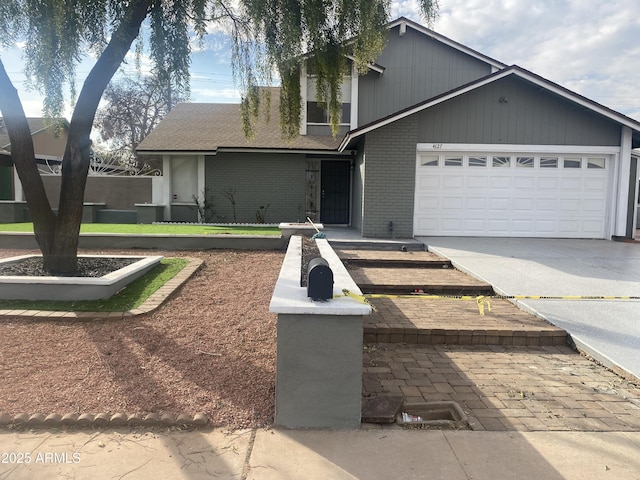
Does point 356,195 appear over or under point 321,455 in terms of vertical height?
over

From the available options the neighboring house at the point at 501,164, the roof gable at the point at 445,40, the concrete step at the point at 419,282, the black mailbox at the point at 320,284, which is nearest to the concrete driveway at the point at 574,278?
the concrete step at the point at 419,282

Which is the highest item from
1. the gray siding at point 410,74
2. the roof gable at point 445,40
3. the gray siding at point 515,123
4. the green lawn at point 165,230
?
the roof gable at point 445,40

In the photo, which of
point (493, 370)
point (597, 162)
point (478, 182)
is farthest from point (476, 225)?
point (493, 370)

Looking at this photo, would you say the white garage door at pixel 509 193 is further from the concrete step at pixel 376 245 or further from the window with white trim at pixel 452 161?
the concrete step at pixel 376 245

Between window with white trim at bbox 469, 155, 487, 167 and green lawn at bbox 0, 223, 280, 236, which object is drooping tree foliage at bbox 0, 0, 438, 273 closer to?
green lawn at bbox 0, 223, 280, 236

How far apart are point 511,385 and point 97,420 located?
3233 mm

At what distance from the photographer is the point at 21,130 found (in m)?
5.91

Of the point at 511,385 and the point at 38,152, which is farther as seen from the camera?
the point at 38,152

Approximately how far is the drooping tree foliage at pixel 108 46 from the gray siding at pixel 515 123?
5510 millimetres

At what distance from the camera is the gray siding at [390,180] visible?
11.4m

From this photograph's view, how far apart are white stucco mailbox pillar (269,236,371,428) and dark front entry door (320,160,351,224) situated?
12.8 m

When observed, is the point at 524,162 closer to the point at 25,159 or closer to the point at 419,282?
the point at 419,282

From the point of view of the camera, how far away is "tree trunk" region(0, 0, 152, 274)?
231 inches

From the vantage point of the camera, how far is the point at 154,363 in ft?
12.8
